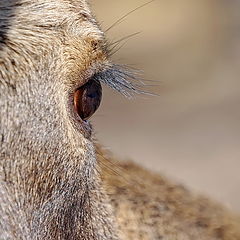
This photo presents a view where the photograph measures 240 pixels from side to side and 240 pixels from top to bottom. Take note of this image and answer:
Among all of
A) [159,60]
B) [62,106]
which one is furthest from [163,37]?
[62,106]

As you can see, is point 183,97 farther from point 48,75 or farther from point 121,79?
point 48,75

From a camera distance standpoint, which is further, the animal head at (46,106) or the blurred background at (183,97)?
the blurred background at (183,97)

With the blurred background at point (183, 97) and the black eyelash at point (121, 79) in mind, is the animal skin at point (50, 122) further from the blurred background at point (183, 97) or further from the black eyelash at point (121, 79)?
the blurred background at point (183, 97)

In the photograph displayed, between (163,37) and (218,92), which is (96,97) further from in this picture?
(163,37)

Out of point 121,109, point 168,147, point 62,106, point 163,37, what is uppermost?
point 163,37

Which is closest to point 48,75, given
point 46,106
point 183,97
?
point 46,106

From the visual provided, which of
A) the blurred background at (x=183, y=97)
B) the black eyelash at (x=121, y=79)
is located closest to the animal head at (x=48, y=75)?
the black eyelash at (x=121, y=79)

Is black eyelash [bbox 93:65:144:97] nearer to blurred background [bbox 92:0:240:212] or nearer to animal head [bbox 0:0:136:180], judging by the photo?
animal head [bbox 0:0:136:180]
